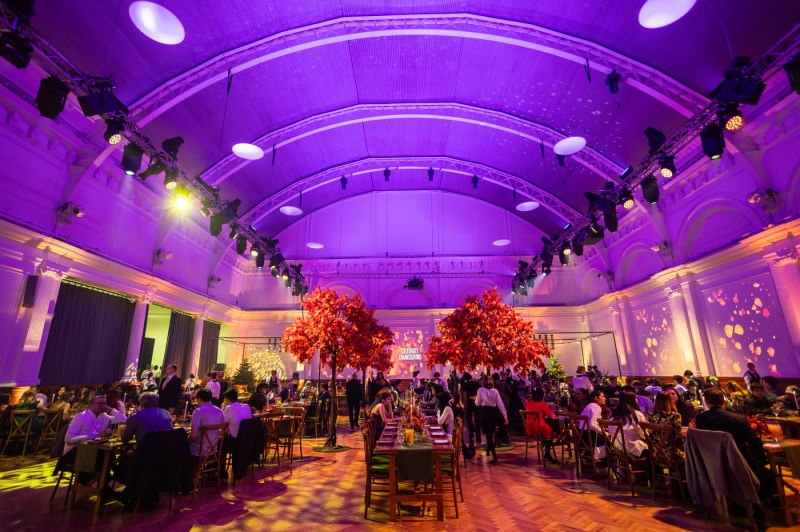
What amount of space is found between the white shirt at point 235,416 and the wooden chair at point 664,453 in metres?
5.80

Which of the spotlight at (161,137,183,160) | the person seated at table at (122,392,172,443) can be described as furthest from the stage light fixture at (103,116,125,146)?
the person seated at table at (122,392,172,443)

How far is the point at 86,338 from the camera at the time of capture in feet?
33.6

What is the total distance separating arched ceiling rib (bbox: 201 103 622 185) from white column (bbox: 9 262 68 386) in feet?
17.1

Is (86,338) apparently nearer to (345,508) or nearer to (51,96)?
(51,96)

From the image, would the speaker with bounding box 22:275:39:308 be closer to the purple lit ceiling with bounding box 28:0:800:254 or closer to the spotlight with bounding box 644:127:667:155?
the purple lit ceiling with bounding box 28:0:800:254

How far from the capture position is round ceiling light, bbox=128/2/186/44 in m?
5.68

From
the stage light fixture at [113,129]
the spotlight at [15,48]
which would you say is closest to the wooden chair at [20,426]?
the stage light fixture at [113,129]

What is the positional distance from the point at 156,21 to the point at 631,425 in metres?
9.54

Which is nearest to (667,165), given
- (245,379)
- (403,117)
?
(403,117)

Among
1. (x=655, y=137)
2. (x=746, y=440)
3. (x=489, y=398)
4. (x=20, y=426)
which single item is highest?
(x=655, y=137)

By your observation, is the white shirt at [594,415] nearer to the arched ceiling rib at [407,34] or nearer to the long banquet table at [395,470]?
the long banquet table at [395,470]

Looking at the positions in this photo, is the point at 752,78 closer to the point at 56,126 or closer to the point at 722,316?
the point at 722,316

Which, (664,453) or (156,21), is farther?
(156,21)

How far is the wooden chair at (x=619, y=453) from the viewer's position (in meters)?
5.23
